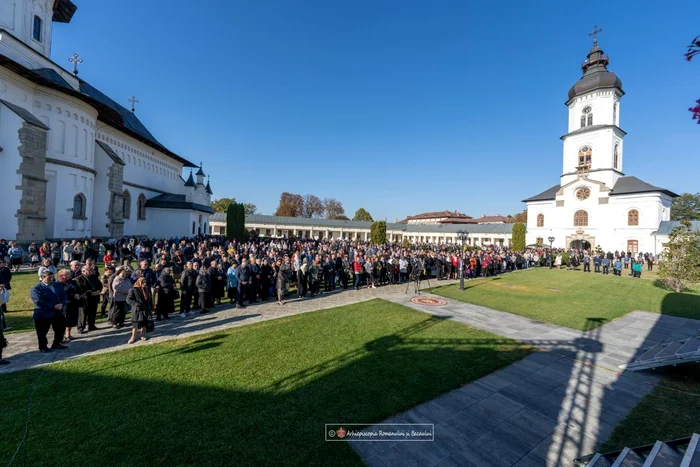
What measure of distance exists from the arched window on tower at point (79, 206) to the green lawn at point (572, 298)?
23.9 meters

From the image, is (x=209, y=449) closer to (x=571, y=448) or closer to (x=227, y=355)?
(x=227, y=355)

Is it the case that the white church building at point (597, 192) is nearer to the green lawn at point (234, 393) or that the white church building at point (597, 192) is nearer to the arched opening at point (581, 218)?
the arched opening at point (581, 218)

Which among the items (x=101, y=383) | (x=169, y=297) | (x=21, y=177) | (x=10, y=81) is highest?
(x=10, y=81)

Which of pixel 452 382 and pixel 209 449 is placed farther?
pixel 452 382

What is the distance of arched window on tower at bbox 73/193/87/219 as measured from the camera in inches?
785

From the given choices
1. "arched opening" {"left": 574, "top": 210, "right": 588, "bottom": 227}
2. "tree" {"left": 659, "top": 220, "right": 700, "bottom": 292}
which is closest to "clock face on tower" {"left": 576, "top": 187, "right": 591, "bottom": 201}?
"arched opening" {"left": 574, "top": 210, "right": 588, "bottom": 227}

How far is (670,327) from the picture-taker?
9781mm

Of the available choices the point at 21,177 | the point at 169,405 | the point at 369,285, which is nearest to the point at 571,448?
the point at 169,405

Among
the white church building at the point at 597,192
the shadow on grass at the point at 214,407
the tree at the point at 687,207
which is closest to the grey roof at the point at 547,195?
the white church building at the point at 597,192

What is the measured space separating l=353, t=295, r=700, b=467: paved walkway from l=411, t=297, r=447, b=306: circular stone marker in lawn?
409 cm

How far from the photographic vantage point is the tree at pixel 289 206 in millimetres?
82000

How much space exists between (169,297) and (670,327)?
1648cm

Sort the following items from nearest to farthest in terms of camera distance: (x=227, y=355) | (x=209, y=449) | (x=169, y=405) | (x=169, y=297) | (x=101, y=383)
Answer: (x=209, y=449) < (x=169, y=405) < (x=101, y=383) < (x=227, y=355) < (x=169, y=297)

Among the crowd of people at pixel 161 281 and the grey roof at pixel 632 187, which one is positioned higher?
the grey roof at pixel 632 187
